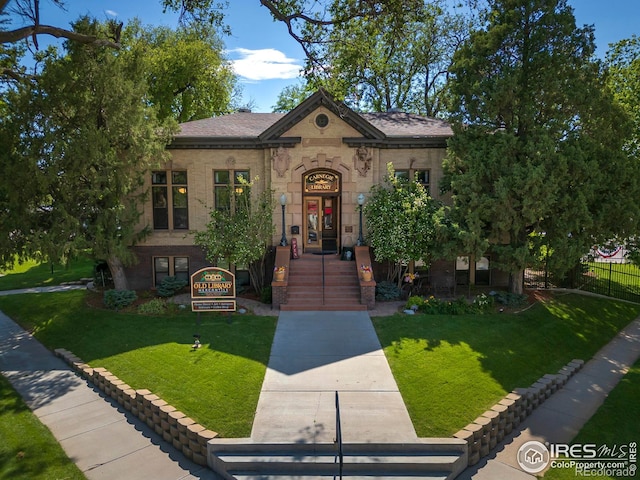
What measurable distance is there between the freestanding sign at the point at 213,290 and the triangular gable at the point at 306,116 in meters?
6.76

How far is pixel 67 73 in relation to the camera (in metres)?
15.2

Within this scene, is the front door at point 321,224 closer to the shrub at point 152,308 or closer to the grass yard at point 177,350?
the grass yard at point 177,350

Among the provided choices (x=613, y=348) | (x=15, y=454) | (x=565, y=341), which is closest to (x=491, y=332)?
(x=565, y=341)

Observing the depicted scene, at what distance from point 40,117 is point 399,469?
15270 mm

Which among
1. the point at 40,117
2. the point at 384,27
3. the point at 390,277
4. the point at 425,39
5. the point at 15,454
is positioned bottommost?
the point at 15,454

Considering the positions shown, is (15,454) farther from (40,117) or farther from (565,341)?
(565,341)

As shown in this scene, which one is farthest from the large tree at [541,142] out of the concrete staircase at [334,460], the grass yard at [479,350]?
the concrete staircase at [334,460]

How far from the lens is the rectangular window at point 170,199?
20094mm

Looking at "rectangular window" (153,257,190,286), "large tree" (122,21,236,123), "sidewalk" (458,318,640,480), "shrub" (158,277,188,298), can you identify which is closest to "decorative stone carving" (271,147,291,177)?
"rectangular window" (153,257,190,286)

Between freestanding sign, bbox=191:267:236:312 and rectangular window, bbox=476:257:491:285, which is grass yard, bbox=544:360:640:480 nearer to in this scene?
rectangular window, bbox=476:257:491:285

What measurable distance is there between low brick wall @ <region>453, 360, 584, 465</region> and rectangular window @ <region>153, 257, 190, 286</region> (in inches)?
567

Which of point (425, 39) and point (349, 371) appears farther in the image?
point (425, 39)

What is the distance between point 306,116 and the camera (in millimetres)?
19312

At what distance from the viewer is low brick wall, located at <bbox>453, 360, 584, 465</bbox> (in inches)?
346
